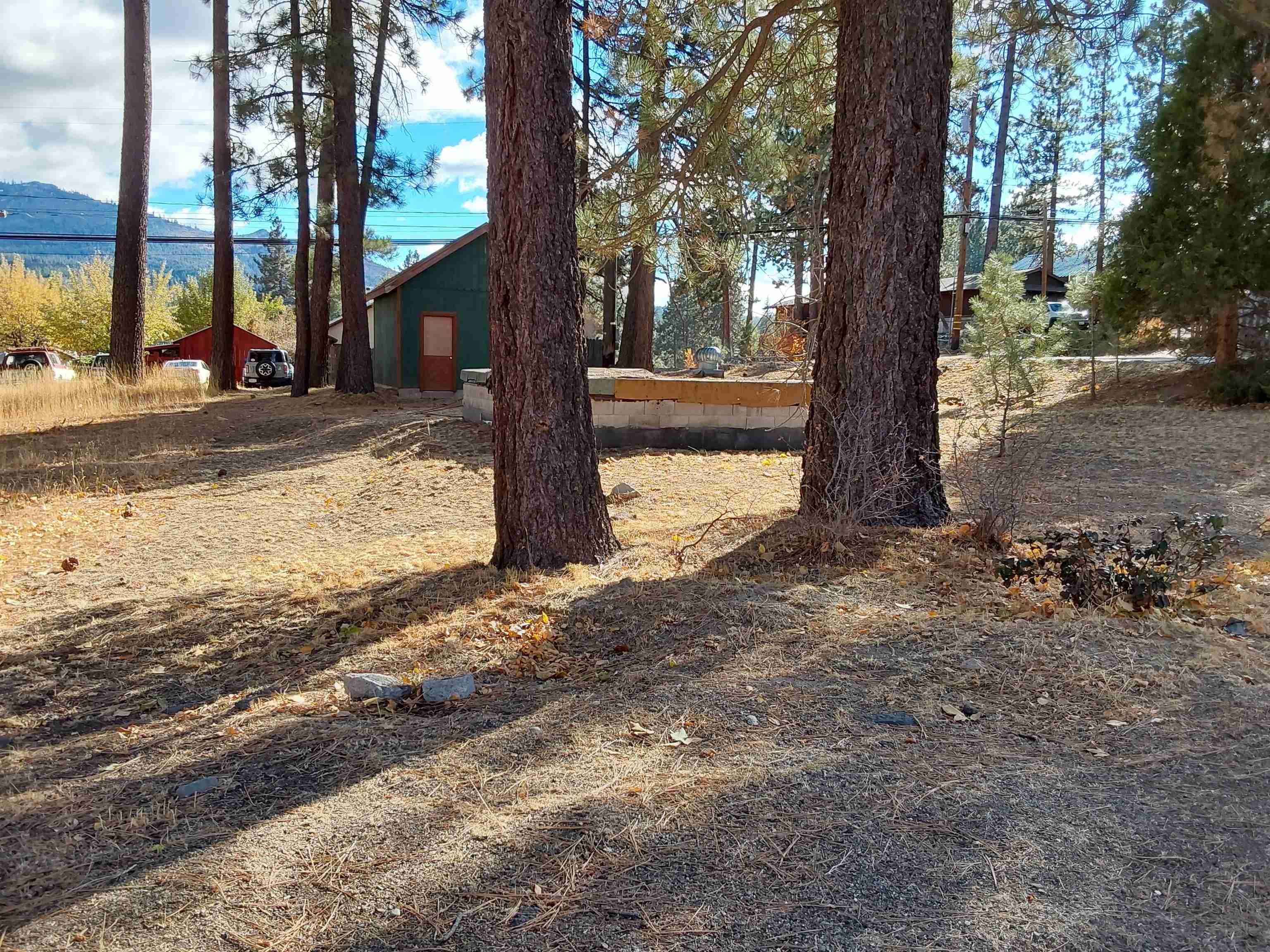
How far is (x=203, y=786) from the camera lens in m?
2.68

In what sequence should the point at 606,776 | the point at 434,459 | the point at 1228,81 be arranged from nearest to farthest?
the point at 606,776 → the point at 434,459 → the point at 1228,81

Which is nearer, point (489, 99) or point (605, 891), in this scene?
point (605, 891)

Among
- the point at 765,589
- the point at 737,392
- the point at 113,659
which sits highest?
the point at 737,392

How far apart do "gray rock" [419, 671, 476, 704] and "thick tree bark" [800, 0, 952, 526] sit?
2663mm

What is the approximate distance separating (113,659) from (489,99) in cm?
354

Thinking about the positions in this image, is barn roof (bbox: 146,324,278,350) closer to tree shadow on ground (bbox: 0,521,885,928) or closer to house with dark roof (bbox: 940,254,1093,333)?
house with dark roof (bbox: 940,254,1093,333)

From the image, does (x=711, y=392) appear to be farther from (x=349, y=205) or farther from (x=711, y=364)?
(x=349, y=205)

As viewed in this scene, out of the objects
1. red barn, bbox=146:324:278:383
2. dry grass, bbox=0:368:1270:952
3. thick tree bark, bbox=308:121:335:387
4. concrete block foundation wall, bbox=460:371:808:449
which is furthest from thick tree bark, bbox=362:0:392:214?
red barn, bbox=146:324:278:383

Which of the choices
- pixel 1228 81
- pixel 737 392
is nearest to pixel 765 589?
pixel 737 392

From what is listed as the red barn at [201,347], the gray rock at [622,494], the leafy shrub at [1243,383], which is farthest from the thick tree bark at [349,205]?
the red barn at [201,347]

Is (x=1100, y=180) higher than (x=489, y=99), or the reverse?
(x=1100, y=180)

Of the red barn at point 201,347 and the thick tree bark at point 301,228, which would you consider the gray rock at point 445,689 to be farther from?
the red barn at point 201,347

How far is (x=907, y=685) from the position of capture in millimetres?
3262

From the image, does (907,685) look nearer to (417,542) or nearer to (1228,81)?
(417,542)
